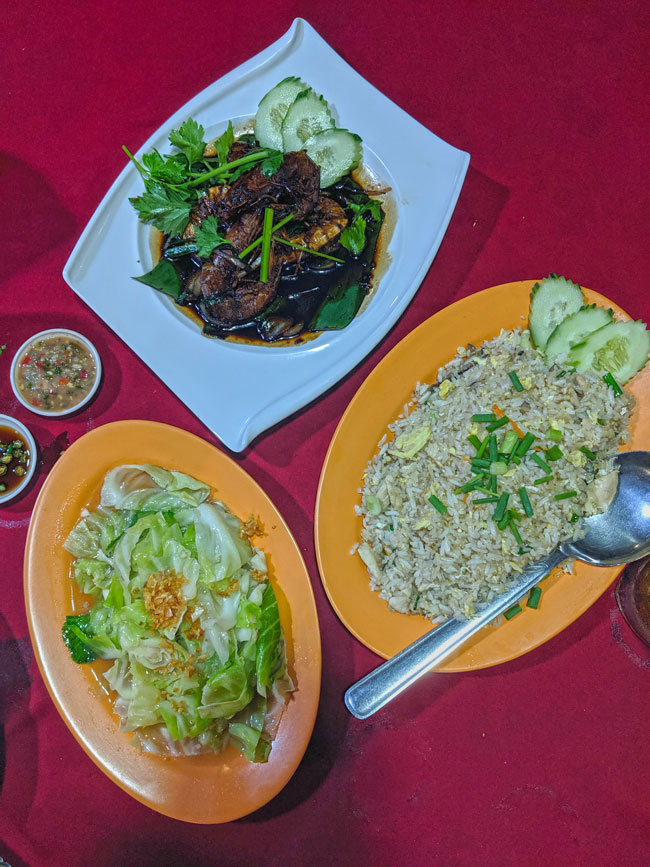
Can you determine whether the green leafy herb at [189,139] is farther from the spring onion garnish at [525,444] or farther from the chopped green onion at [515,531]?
the chopped green onion at [515,531]

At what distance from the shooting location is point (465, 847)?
7.94 ft

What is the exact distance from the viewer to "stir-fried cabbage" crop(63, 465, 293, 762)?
2.11 meters

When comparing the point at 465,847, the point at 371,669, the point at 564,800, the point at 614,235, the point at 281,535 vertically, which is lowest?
the point at 564,800

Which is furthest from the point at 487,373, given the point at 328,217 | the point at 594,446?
the point at 328,217

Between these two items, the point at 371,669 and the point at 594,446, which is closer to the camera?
the point at 594,446

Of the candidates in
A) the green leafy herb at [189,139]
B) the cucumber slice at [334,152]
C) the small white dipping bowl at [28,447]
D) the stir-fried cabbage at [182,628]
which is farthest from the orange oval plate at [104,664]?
the cucumber slice at [334,152]

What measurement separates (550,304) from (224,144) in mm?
1437

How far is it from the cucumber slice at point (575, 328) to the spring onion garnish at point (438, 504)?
0.69m

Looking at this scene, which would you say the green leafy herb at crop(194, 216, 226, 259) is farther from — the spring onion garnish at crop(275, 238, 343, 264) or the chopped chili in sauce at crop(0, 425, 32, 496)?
the chopped chili in sauce at crop(0, 425, 32, 496)

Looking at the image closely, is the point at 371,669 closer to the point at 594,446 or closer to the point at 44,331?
the point at 594,446

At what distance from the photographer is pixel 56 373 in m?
2.50

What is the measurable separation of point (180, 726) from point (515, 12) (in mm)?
3388

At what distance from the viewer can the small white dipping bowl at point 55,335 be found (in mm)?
2439

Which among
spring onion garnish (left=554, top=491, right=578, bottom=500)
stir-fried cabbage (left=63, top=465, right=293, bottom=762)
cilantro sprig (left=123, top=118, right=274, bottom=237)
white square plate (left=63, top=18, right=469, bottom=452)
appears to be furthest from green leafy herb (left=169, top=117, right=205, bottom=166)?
spring onion garnish (left=554, top=491, right=578, bottom=500)
